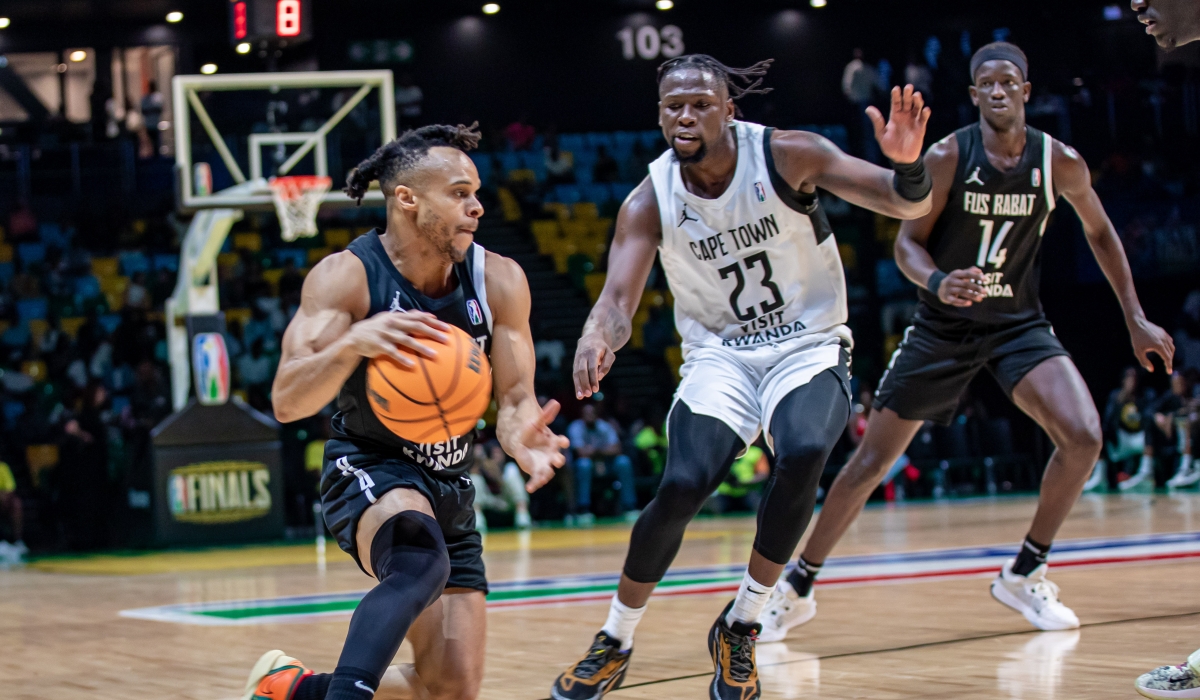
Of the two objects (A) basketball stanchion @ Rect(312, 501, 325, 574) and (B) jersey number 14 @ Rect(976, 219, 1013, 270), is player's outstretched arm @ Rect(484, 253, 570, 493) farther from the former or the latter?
(A) basketball stanchion @ Rect(312, 501, 325, 574)

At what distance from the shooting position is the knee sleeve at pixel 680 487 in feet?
13.9

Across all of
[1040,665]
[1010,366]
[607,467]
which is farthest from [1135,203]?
[1040,665]

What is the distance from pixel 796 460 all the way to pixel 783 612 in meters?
1.52

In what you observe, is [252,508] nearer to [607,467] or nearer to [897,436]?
[607,467]

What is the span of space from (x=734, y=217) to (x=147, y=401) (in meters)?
12.1

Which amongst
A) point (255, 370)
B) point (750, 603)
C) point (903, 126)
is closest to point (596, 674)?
point (750, 603)

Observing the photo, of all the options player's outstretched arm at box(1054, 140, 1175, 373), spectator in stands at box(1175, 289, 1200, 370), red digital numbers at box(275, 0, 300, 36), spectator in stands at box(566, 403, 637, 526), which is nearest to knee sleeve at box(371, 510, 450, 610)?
player's outstretched arm at box(1054, 140, 1175, 373)

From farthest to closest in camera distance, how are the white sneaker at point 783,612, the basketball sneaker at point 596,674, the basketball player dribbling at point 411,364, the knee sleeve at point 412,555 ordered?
the white sneaker at point 783,612
the basketball sneaker at point 596,674
the basketball player dribbling at point 411,364
the knee sleeve at point 412,555

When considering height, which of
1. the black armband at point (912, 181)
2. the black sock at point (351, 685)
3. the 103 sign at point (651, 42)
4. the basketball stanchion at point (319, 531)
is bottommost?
the basketball stanchion at point (319, 531)

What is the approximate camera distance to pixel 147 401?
15.4 m

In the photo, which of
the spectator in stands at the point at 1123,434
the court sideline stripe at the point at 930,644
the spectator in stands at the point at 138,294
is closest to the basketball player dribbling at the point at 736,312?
the court sideline stripe at the point at 930,644

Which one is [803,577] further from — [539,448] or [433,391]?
[433,391]

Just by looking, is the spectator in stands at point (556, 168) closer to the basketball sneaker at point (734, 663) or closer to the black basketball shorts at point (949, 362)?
the black basketball shorts at point (949, 362)

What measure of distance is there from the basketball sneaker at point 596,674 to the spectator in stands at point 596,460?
10.9 m
